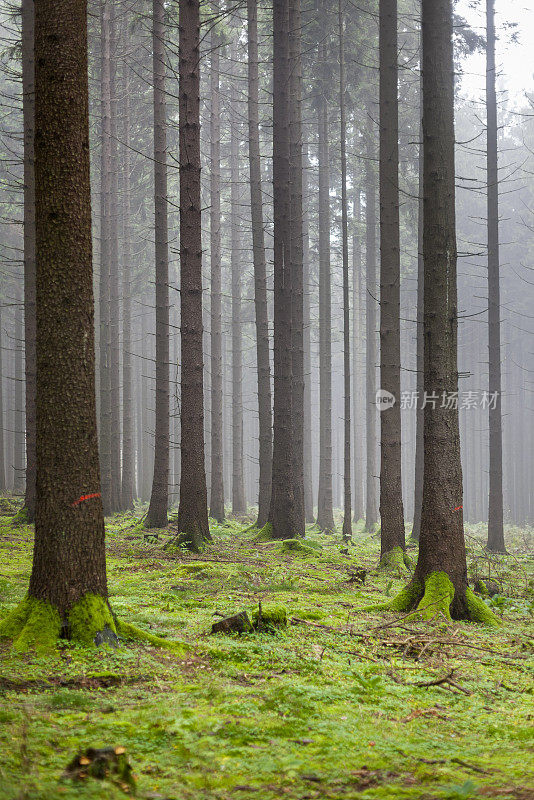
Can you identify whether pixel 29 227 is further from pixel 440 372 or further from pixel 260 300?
pixel 440 372

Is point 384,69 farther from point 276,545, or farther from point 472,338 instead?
point 472,338

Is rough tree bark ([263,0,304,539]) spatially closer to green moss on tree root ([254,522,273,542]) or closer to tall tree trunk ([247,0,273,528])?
green moss on tree root ([254,522,273,542])

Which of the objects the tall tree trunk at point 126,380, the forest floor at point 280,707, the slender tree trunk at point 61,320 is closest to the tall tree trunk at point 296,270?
the tall tree trunk at point 126,380

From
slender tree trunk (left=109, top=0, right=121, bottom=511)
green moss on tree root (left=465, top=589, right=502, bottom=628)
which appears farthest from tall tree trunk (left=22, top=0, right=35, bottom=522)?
green moss on tree root (left=465, top=589, right=502, bottom=628)

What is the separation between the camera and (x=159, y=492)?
14680 mm

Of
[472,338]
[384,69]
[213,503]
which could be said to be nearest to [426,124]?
[384,69]

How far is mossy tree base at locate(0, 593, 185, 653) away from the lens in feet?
15.7

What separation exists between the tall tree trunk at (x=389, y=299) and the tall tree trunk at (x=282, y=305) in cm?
232

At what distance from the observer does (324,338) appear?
2223 centimetres

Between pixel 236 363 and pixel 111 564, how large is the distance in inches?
638

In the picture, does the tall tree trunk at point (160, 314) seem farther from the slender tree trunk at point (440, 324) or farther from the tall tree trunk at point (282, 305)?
the slender tree trunk at point (440, 324)

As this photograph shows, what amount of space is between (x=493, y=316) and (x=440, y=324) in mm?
10881

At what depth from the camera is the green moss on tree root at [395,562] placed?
11195mm

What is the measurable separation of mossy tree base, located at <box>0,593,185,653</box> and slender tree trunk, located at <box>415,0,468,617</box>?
132 inches
